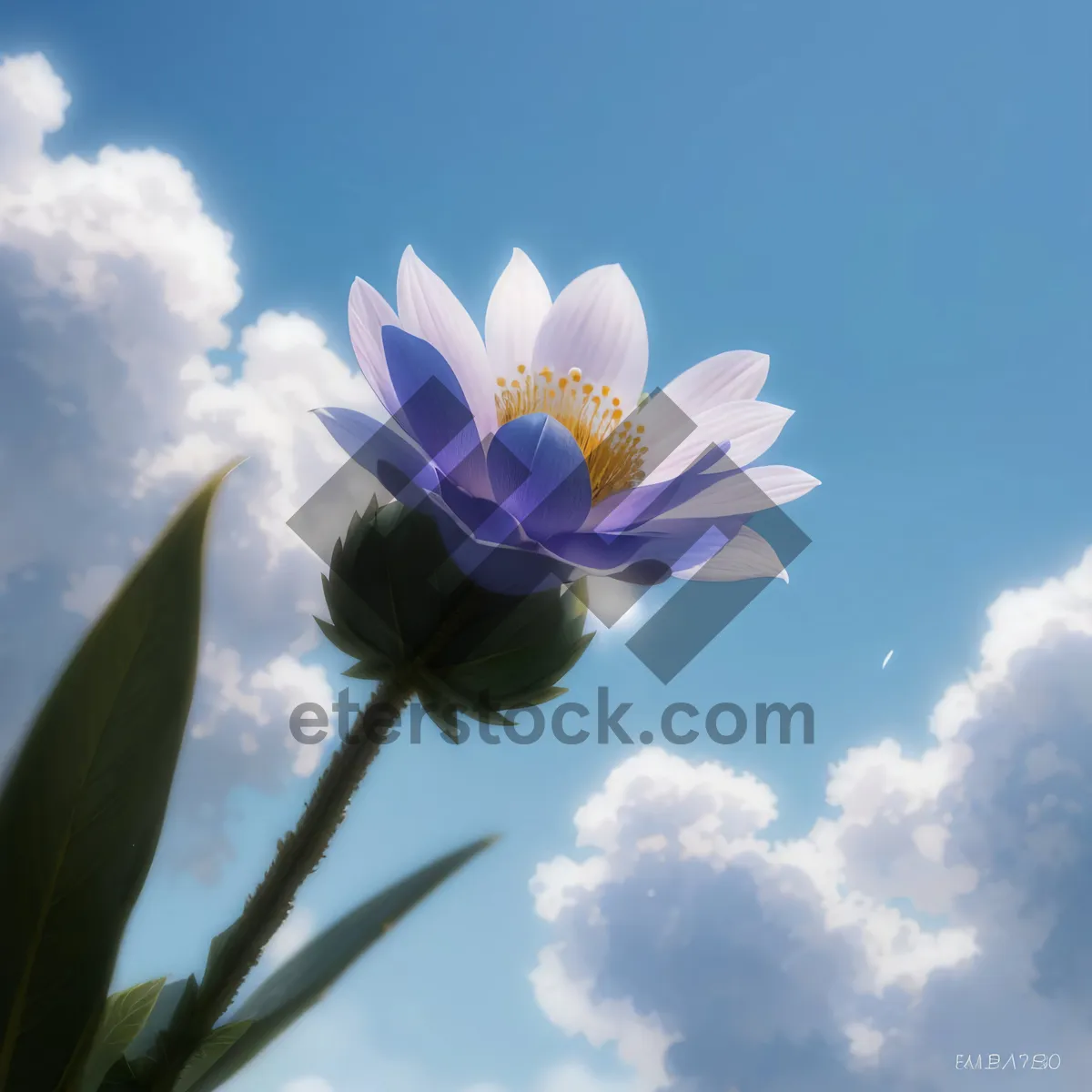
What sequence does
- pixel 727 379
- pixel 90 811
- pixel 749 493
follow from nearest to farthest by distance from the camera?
pixel 90 811 → pixel 749 493 → pixel 727 379

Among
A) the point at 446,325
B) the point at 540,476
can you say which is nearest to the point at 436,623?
the point at 540,476

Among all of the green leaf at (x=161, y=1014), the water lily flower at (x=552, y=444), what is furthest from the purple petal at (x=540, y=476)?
the green leaf at (x=161, y=1014)

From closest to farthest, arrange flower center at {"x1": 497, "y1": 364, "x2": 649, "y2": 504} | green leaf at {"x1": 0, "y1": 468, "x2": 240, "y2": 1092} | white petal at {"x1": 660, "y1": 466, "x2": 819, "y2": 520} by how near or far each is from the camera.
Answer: green leaf at {"x1": 0, "y1": 468, "x2": 240, "y2": 1092}
white petal at {"x1": 660, "y1": 466, "x2": 819, "y2": 520}
flower center at {"x1": 497, "y1": 364, "x2": 649, "y2": 504}

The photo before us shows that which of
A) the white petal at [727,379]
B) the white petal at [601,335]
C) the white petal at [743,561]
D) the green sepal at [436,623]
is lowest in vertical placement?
the green sepal at [436,623]

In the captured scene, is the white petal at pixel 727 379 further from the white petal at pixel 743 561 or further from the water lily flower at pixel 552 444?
the white petal at pixel 743 561

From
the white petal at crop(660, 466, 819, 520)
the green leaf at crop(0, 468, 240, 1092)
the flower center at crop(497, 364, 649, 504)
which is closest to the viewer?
the green leaf at crop(0, 468, 240, 1092)

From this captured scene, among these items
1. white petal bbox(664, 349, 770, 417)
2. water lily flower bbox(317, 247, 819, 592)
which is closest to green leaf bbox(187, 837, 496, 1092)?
water lily flower bbox(317, 247, 819, 592)

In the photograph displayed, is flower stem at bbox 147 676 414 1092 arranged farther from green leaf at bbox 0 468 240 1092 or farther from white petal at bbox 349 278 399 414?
white petal at bbox 349 278 399 414

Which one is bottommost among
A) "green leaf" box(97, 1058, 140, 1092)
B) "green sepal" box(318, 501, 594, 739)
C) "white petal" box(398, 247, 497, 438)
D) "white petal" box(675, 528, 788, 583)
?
"green leaf" box(97, 1058, 140, 1092)

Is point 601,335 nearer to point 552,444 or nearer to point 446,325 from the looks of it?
point 446,325
